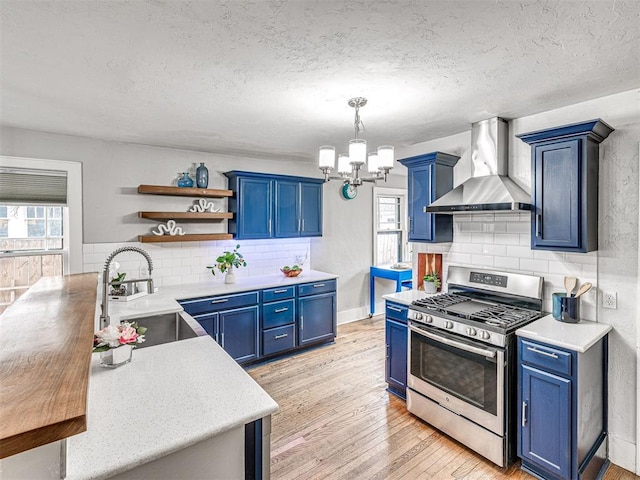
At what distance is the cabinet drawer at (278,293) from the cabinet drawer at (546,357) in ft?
8.35

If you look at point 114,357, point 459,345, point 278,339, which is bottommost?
point 278,339

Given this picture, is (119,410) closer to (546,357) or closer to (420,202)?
(546,357)

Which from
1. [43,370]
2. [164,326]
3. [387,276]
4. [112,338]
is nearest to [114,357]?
[112,338]

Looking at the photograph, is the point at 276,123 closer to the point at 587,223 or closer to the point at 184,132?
the point at 184,132

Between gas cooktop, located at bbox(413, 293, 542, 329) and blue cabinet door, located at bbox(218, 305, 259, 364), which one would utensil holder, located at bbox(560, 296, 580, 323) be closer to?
gas cooktop, located at bbox(413, 293, 542, 329)

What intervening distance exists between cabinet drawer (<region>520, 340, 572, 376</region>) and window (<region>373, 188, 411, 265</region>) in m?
3.63

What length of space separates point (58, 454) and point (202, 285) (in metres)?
3.04

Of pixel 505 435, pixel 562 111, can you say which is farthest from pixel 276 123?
pixel 505 435

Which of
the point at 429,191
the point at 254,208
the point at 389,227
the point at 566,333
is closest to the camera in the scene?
the point at 566,333

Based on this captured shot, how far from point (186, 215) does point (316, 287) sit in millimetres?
1790

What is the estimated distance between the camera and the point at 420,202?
328 centimetres

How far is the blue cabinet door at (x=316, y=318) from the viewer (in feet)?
13.9

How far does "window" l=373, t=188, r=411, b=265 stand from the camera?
19.1 ft

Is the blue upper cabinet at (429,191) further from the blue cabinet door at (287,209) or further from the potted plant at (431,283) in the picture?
the blue cabinet door at (287,209)
